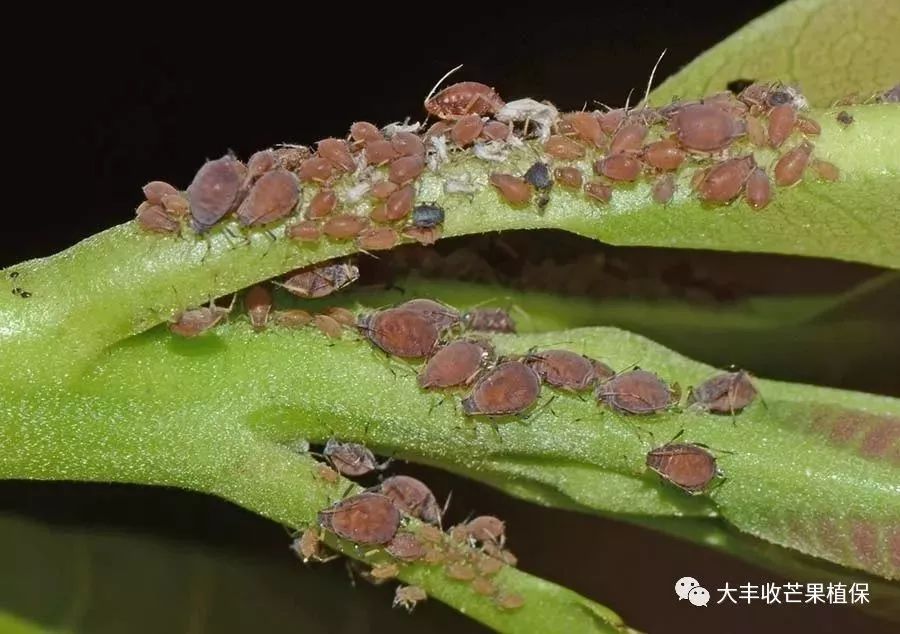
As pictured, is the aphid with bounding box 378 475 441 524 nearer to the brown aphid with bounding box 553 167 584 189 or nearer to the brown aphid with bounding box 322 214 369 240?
the brown aphid with bounding box 322 214 369 240

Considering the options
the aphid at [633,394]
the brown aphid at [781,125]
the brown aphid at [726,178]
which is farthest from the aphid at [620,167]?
the aphid at [633,394]

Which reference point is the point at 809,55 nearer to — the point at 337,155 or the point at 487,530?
the point at 337,155

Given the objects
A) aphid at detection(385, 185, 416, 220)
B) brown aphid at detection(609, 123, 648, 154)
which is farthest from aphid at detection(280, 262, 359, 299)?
brown aphid at detection(609, 123, 648, 154)

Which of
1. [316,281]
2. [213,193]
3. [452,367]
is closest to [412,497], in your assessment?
[452,367]

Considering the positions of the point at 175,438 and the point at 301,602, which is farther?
the point at 301,602

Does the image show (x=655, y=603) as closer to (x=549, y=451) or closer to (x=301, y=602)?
(x=549, y=451)

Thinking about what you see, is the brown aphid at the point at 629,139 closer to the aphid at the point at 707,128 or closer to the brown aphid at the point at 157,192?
the aphid at the point at 707,128

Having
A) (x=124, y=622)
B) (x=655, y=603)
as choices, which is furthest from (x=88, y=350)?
(x=655, y=603)
